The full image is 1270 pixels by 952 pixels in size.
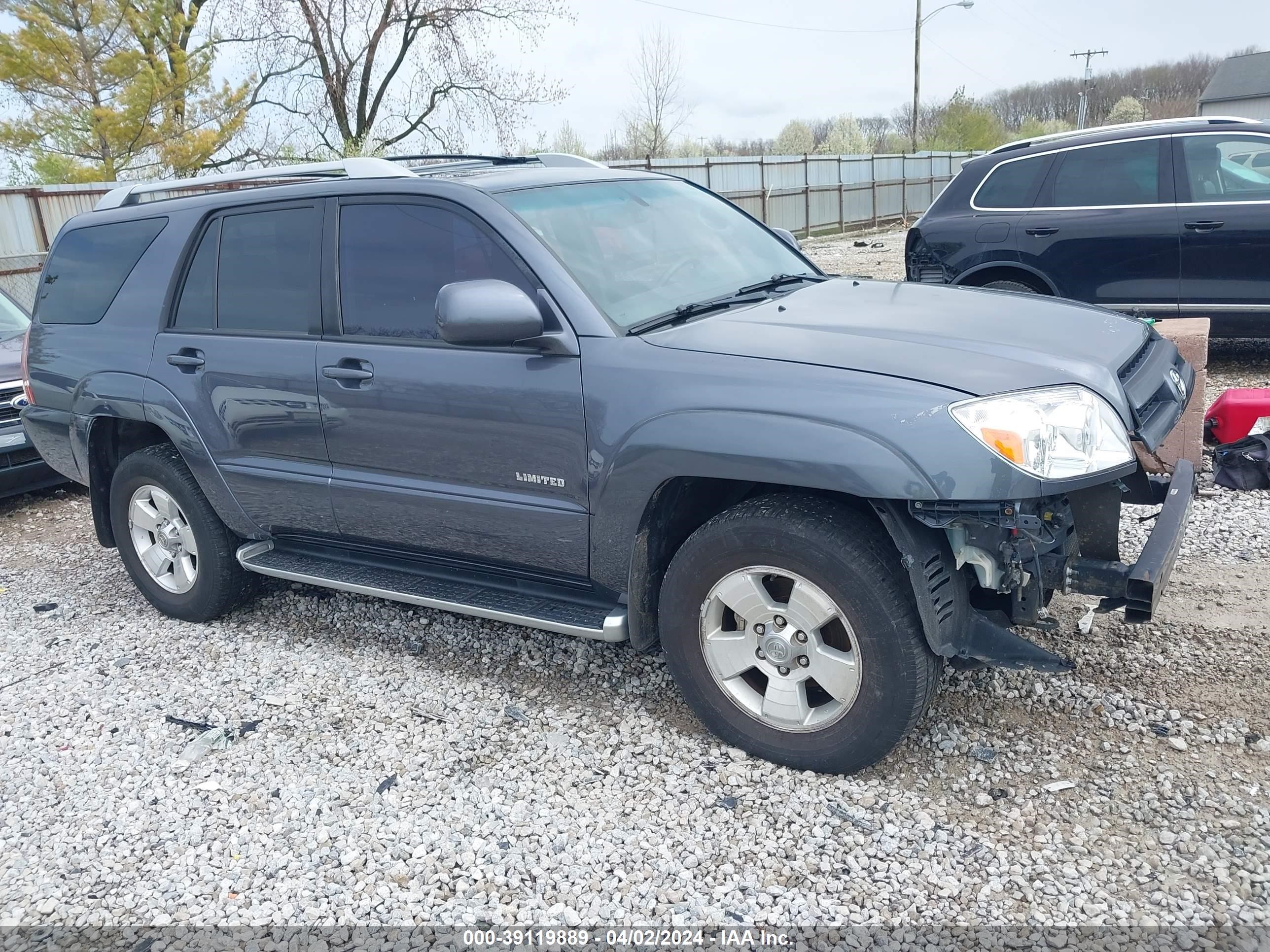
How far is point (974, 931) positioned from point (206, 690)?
9.87 feet

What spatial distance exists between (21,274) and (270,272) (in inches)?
401

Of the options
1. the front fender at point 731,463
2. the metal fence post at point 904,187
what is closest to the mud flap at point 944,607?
the front fender at point 731,463

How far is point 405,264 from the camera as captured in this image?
3691 mm

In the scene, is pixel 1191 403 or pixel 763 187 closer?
pixel 1191 403

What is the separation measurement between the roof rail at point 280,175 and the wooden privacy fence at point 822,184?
1533cm

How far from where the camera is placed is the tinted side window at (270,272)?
3.94 metres

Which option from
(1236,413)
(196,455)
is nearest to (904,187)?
(1236,413)

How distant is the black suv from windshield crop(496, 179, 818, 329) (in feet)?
11.8

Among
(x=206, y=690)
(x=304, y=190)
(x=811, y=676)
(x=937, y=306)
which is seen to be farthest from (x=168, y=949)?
(x=937, y=306)

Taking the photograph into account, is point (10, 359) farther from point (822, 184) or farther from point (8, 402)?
point (822, 184)

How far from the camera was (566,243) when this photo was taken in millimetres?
3484

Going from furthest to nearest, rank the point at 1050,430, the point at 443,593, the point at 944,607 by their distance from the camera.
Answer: the point at 443,593 < the point at 944,607 < the point at 1050,430

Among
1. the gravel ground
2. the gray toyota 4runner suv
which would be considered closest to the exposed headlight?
the gray toyota 4runner suv

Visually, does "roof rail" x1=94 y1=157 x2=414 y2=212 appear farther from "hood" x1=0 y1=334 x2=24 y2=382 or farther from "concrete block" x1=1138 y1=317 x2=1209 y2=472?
"concrete block" x1=1138 y1=317 x2=1209 y2=472
